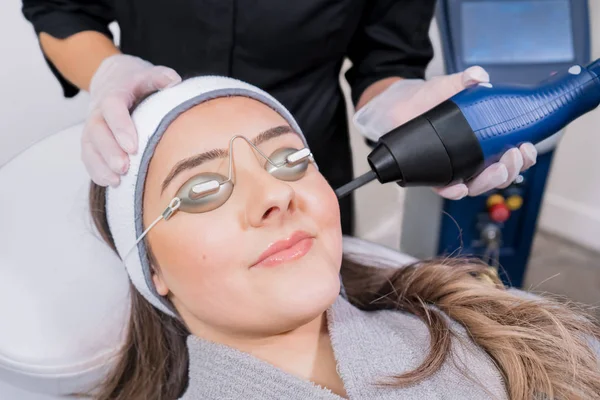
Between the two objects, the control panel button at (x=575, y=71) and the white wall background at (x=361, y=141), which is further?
the white wall background at (x=361, y=141)

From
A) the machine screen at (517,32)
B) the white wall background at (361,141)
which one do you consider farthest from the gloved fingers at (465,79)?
the white wall background at (361,141)

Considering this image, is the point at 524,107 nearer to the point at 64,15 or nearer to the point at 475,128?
the point at 475,128

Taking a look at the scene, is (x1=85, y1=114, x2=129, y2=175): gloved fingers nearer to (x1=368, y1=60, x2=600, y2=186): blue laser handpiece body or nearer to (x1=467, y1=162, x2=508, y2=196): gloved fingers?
(x1=368, y1=60, x2=600, y2=186): blue laser handpiece body

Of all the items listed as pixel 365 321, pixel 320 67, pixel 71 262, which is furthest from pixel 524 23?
pixel 71 262

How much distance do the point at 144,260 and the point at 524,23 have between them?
105cm

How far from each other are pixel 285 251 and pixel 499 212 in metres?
0.87

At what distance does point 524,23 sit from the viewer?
1.40 metres

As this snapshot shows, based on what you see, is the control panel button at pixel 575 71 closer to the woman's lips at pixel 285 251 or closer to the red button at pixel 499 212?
the woman's lips at pixel 285 251

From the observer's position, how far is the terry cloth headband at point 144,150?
865 mm

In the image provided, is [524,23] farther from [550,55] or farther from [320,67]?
[320,67]

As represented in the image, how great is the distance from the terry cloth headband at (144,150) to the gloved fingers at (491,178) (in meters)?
0.35

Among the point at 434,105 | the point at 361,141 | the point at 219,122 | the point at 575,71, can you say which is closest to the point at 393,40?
the point at 434,105

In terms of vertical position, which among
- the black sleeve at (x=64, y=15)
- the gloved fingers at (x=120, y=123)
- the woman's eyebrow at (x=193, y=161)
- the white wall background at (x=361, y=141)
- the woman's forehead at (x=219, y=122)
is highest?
the black sleeve at (x=64, y=15)

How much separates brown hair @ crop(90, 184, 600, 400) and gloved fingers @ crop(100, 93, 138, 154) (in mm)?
179
